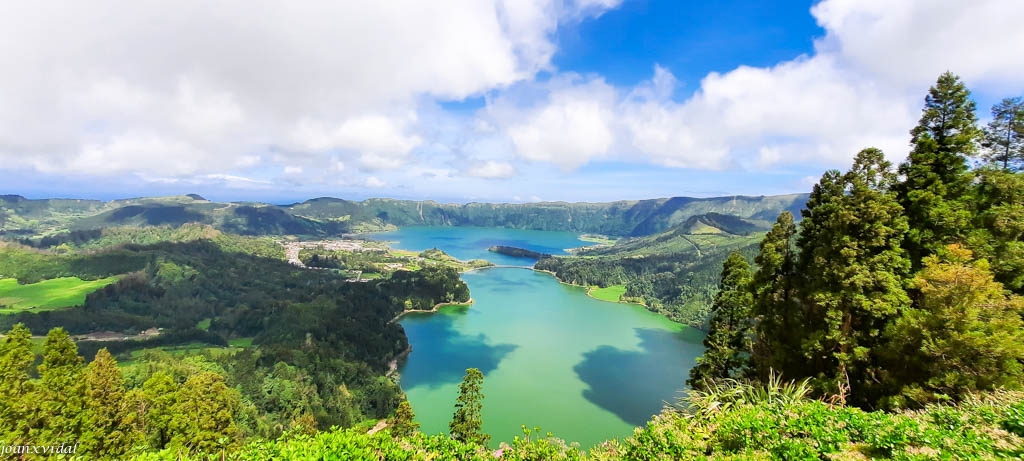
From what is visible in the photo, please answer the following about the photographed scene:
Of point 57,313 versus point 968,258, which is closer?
point 968,258

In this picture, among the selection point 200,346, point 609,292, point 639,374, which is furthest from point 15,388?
point 609,292

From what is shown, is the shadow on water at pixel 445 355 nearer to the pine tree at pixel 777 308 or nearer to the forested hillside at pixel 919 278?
the pine tree at pixel 777 308

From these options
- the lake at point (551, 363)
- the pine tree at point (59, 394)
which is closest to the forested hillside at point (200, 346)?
the pine tree at point (59, 394)

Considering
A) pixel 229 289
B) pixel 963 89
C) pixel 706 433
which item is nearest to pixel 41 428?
pixel 706 433

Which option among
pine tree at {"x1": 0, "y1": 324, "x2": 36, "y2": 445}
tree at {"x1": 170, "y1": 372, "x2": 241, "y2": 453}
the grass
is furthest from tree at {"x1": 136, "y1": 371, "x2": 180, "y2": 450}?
the grass

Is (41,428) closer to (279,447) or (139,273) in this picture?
(279,447)
